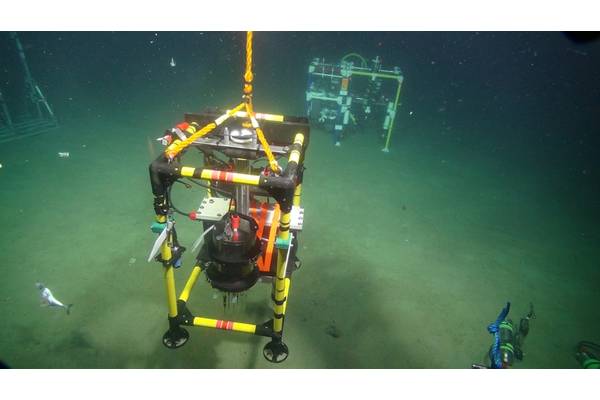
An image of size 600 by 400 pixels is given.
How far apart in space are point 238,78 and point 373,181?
14054mm

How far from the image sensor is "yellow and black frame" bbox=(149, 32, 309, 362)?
2639 mm

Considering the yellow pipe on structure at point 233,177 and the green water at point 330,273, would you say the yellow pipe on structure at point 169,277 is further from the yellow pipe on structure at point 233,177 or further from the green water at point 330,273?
the yellow pipe on structure at point 233,177

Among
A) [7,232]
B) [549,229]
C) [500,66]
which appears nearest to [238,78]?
[7,232]

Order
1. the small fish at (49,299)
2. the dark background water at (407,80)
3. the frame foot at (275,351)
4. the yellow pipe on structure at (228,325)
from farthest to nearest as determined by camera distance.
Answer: the dark background water at (407,80), the small fish at (49,299), the frame foot at (275,351), the yellow pipe on structure at (228,325)

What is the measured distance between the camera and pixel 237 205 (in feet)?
12.3

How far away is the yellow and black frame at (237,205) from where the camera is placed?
2639 millimetres

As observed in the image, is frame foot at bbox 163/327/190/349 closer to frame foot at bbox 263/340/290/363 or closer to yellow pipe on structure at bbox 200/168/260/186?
frame foot at bbox 263/340/290/363

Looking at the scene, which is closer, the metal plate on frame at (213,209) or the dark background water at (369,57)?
the metal plate on frame at (213,209)

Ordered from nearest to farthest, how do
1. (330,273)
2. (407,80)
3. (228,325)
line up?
1. (228,325)
2. (330,273)
3. (407,80)

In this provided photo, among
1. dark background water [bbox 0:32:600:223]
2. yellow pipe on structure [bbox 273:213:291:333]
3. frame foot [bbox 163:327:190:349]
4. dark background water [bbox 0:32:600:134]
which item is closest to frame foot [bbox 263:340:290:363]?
yellow pipe on structure [bbox 273:213:291:333]

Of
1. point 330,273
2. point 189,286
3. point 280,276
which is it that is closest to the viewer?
point 280,276

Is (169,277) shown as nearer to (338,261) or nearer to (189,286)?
(189,286)

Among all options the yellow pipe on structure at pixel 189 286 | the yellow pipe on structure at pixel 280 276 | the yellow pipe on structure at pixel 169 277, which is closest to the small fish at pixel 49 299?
the yellow pipe on structure at pixel 189 286

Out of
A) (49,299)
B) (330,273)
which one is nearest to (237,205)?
(330,273)
